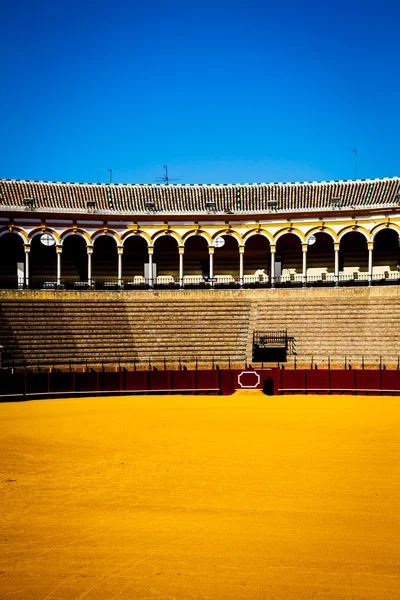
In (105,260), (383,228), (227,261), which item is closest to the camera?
(383,228)

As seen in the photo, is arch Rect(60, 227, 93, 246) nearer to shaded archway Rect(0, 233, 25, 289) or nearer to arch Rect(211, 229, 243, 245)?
shaded archway Rect(0, 233, 25, 289)

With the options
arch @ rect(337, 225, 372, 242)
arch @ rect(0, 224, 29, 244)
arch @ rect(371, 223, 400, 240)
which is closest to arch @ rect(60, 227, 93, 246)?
arch @ rect(0, 224, 29, 244)

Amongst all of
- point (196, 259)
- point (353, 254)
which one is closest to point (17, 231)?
point (196, 259)

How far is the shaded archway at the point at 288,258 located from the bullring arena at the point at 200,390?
0.12m

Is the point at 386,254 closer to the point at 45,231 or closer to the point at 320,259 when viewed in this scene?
the point at 320,259

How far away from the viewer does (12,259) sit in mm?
33156

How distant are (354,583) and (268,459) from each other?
5.08 metres

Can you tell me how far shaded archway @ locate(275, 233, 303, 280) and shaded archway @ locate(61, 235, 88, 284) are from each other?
11.3 m

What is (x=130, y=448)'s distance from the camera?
11742 mm

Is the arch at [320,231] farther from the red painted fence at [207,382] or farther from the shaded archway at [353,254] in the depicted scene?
the red painted fence at [207,382]

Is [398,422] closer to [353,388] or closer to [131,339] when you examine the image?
[353,388]

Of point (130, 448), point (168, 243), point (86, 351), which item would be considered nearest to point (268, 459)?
point (130, 448)

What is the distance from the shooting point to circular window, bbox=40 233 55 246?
32.4 m

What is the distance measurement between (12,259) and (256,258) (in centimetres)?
1407
